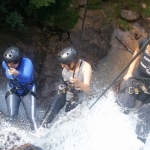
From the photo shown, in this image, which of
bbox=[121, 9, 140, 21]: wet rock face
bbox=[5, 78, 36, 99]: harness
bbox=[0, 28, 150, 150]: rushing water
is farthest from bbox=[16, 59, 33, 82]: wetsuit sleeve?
bbox=[121, 9, 140, 21]: wet rock face

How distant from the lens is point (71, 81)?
12.9ft

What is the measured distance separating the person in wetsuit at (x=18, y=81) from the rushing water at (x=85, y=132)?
1.08 feet

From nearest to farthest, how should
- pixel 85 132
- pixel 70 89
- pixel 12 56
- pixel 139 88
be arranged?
pixel 12 56, pixel 70 89, pixel 139 88, pixel 85 132

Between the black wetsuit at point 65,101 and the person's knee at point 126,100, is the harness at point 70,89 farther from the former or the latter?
the person's knee at point 126,100

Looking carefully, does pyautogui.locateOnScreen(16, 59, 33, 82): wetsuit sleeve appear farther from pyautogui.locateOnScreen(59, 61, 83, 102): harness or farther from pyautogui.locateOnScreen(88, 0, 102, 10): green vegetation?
pyautogui.locateOnScreen(88, 0, 102, 10): green vegetation

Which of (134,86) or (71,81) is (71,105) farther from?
(134,86)

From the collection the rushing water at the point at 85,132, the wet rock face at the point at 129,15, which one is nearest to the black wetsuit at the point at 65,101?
the rushing water at the point at 85,132

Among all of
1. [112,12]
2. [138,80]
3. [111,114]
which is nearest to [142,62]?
[138,80]

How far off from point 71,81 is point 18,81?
3.79ft

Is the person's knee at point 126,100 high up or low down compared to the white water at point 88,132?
up

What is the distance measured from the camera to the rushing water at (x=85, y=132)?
510cm

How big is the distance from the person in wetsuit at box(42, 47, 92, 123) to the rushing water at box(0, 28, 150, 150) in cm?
37

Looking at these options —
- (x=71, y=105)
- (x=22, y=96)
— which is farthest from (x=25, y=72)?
(x=71, y=105)

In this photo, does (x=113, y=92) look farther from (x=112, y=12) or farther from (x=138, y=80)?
(x=112, y=12)
